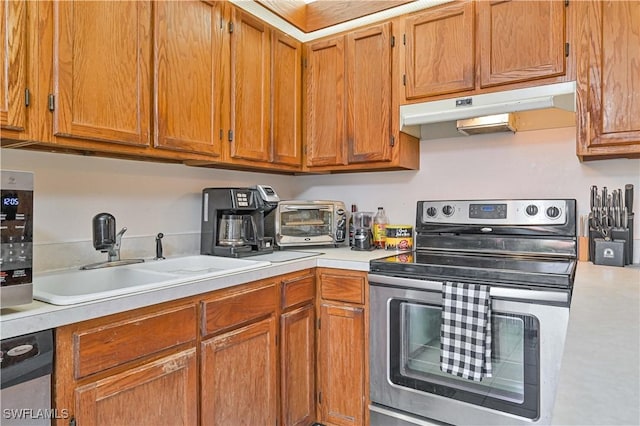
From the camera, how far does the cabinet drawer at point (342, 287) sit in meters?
1.91

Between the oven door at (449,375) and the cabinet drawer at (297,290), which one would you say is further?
the cabinet drawer at (297,290)

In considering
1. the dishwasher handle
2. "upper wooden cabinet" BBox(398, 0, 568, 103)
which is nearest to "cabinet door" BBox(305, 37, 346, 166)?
"upper wooden cabinet" BBox(398, 0, 568, 103)

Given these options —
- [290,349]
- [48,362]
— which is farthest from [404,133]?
[48,362]

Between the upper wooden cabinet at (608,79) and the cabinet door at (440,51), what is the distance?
48 centimetres

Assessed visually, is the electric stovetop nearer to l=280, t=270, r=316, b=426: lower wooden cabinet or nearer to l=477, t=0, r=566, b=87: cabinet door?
l=280, t=270, r=316, b=426: lower wooden cabinet

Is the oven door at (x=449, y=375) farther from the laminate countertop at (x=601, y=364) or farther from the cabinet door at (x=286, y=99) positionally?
the cabinet door at (x=286, y=99)

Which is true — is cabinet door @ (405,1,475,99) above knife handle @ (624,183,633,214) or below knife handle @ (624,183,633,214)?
above

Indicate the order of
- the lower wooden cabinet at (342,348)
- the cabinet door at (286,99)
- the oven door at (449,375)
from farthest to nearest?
1. the cabinet door at (286,99)
2. the lower wooden cabinet at (342,348)
3. the oven door at (449,375)

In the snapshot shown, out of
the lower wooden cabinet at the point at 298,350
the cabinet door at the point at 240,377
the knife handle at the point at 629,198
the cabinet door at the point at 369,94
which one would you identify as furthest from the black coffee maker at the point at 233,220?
the knife handle at the point at 629,198

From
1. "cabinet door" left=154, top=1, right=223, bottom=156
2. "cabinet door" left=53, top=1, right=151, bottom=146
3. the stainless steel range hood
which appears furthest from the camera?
the stainless steel range hood

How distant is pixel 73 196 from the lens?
1680 mm

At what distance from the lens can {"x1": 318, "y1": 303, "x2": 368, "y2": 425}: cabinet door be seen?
6.29 ft

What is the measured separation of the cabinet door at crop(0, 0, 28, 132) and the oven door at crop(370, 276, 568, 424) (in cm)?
150

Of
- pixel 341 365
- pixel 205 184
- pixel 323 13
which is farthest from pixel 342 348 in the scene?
pixel 323 13
